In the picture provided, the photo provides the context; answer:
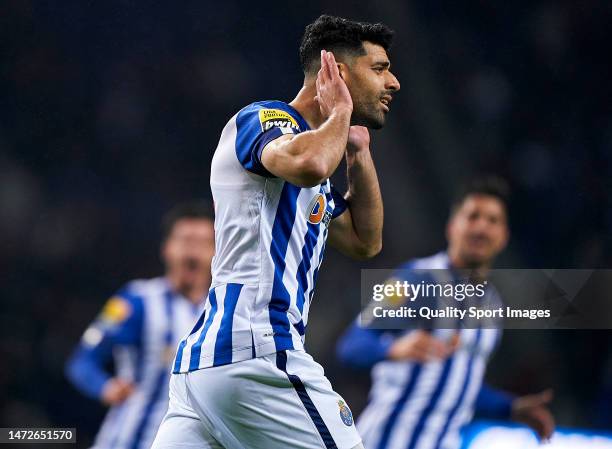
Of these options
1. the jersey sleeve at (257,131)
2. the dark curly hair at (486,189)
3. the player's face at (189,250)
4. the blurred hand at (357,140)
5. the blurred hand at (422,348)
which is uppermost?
the dark curly hair at (486,189)

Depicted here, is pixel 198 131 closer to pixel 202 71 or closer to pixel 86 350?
pixel 202 71

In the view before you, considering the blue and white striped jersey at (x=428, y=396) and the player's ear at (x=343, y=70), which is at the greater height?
the player's ear at (x=343, y=70)

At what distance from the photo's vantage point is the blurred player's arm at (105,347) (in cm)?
507

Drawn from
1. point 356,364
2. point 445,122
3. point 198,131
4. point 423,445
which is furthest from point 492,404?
point 198,131

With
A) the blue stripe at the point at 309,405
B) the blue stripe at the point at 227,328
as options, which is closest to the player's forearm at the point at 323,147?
the blue stripe at the point at 227,328

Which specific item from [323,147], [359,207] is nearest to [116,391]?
[359,207]

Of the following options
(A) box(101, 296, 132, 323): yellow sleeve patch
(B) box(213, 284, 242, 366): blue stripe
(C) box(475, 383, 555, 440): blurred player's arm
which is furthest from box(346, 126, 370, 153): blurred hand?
(A) box(101, 296, 132, 323): yellow sleeve patch

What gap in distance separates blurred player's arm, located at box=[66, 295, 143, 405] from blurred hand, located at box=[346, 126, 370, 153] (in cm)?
240

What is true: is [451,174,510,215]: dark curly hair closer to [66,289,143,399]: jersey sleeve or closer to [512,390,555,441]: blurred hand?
[512,390,555,441]: blurred hand

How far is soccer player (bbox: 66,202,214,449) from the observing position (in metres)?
5.04

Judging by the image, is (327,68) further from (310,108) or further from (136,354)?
(136,354)

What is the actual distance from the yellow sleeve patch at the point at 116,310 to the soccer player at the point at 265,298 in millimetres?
2697

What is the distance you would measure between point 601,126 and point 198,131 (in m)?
2.29

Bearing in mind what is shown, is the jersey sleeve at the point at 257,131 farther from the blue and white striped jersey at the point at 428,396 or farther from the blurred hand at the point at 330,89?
the blue and white striped jersey at the point at 428,396
